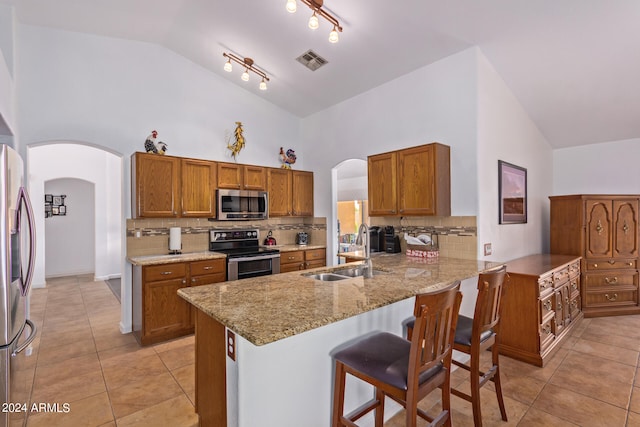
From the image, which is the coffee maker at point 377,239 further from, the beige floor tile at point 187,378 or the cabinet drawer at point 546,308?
the beige floor tile at point 187,378

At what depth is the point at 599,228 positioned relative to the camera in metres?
4.27

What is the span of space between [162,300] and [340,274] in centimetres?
218

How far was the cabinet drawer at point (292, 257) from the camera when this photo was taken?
4652 mm

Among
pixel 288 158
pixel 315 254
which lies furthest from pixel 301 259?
pixel 288 158

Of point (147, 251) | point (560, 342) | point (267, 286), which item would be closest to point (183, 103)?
point (147, 251)

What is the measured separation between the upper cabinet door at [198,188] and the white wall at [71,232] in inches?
202

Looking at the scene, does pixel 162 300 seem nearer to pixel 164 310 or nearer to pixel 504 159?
pixel 164 310

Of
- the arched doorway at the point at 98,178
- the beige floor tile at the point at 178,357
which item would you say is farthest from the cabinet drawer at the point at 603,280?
the arched doorway at the point at 98,178

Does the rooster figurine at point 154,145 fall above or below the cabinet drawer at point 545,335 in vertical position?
above

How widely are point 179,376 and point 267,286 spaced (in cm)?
152

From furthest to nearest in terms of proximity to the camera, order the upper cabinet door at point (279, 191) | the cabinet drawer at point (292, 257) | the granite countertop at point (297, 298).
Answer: the upper cabinet door at point (279, 191) → the cabinet drawer at point (292, 257) → the granite countertop at point (297, 298)

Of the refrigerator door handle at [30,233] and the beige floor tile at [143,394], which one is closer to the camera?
the refrigerator door handle at [30,233]

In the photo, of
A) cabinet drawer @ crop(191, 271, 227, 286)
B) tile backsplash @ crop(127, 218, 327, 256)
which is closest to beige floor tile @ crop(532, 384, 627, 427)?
cabinet drawer @ crop(191, 271, 227, 286)

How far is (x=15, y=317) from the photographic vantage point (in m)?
1.81
